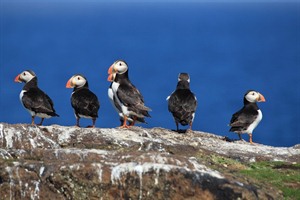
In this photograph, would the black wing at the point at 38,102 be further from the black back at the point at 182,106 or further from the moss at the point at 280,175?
the moss at the point at 280,175

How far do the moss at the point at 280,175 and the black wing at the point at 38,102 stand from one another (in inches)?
205

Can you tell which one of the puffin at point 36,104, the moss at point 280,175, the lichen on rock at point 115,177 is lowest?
the lichen on rock at point 115,177

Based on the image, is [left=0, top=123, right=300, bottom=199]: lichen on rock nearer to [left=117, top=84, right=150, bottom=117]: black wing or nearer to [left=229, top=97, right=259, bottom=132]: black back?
[left=117, top=84, right=150, bottom=117]: black wing

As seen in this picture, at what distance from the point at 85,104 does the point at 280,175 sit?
227 inches

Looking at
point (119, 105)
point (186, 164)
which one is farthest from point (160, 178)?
point (119, 105)

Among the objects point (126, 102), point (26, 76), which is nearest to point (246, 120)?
point (126, 102)

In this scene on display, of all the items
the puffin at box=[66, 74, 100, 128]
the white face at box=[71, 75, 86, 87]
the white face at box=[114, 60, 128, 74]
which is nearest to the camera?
the puffin at box=[66, 74, 100, 128]

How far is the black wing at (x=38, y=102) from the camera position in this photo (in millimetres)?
18141

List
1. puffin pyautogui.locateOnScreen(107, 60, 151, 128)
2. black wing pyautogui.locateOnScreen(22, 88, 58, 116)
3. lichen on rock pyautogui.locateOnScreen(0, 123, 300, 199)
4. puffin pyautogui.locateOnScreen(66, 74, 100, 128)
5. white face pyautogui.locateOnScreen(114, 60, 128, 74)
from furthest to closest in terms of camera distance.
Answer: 1. white face pyautogui.locateOnScreen(114, 60, 128, 74)
2. puffin pyautogui.locateOnScreen(107, 60, 151, 128)
3. puffin pyautogui.locateOnScreen(66, 74, 100, 128)
4. black wing pyautogui.locateOnScreen(22, 88, 58, 116)
5. lichen on rock pyautogui.locateOnScreen(0, 123, 300, 199)

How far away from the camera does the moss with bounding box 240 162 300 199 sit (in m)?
13.5

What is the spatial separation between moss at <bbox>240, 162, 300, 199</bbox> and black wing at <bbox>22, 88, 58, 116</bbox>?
17.1 ft

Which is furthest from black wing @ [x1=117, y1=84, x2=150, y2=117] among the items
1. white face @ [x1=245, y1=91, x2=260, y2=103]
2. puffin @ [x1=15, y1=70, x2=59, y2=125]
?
white face @ [x1=245, y1=91, x2=260, y2=103]

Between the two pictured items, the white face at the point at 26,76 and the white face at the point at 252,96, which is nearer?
the white face at the point at 26,76

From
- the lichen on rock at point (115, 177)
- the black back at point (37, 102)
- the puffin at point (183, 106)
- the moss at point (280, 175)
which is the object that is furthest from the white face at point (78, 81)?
the moss at point (280, 175)
